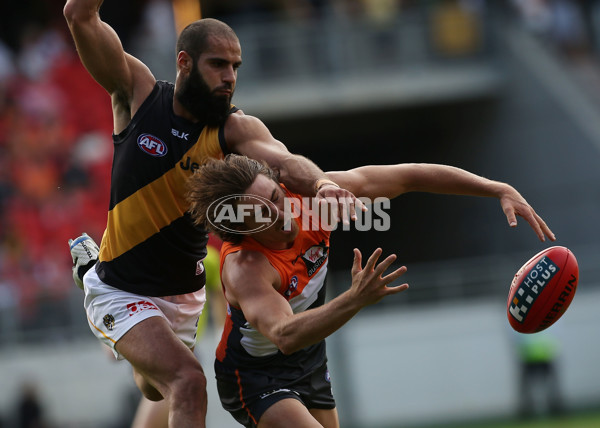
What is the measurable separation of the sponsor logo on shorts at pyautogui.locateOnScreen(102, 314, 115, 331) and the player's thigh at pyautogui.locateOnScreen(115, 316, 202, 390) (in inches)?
4.8

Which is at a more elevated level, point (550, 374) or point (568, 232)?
point (568, 232)

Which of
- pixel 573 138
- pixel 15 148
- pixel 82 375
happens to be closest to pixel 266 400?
pixel 82 375

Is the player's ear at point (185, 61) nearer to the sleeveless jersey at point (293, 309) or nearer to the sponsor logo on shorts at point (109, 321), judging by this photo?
the sleeveless jersey at point (293, 309)

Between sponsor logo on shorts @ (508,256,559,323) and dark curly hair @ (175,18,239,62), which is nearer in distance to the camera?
dark curly hair @ (175,18,239,62)

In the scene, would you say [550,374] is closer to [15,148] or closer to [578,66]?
[578,66]

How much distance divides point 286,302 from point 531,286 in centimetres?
154

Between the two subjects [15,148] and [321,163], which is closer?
[15,148]

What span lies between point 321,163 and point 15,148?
7228 millimetres

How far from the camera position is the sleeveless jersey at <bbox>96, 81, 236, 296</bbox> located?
4961 mm

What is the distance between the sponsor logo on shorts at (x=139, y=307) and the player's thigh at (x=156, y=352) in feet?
0.36

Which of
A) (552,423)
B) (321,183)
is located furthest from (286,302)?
(552,423)

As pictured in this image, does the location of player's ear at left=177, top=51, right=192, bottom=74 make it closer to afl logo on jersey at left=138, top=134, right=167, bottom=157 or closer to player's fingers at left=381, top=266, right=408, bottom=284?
afl logo on jersey at left=138, top=134, right=167, bottom=157

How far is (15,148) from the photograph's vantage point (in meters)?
13.7

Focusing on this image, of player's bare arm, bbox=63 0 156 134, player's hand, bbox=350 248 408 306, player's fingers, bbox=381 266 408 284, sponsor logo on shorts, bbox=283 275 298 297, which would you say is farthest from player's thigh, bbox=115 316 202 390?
player's fingers, bbox=381 266 408 284
